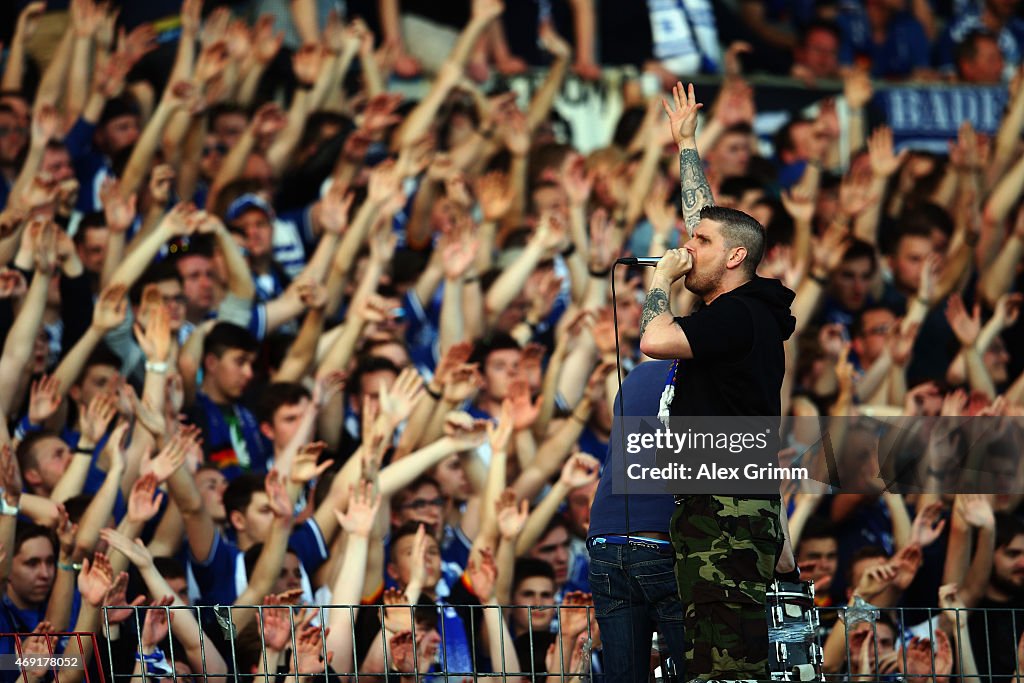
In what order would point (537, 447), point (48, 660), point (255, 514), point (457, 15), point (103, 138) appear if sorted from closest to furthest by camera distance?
1. point (48, 660)
2. point (255, 514)
3. point (537, 447)
4. point (103, 138)
5. point (457, 15)

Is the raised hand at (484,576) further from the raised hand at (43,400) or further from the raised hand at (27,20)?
the raised hand at (27,20)

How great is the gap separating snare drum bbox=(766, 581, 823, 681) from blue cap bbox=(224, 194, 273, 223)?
4.38 metres

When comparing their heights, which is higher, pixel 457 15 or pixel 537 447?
pixel 457 15

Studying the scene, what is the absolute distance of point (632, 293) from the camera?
7625 mm

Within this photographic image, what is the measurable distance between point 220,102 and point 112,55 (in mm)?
662

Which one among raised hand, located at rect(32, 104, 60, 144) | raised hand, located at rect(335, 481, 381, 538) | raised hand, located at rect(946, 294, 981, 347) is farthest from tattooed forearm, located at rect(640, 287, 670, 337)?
raised hand, located at rect(32, 104, 60, 144)

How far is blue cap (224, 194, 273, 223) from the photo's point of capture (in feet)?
26.1

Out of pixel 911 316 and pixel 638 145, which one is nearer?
pixel 911 316

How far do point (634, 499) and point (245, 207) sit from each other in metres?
4.14

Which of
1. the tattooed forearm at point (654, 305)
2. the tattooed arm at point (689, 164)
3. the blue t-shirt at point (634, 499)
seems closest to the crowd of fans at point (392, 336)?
the blue t-shirt at point (634, 499)

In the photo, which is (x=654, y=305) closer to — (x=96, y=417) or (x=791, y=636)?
(x=791, y=636)

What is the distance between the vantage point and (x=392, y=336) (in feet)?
24.6

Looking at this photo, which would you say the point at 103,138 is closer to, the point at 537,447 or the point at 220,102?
the point at 220,102

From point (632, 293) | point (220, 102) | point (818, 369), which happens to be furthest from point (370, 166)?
Result: point (818, 369)
